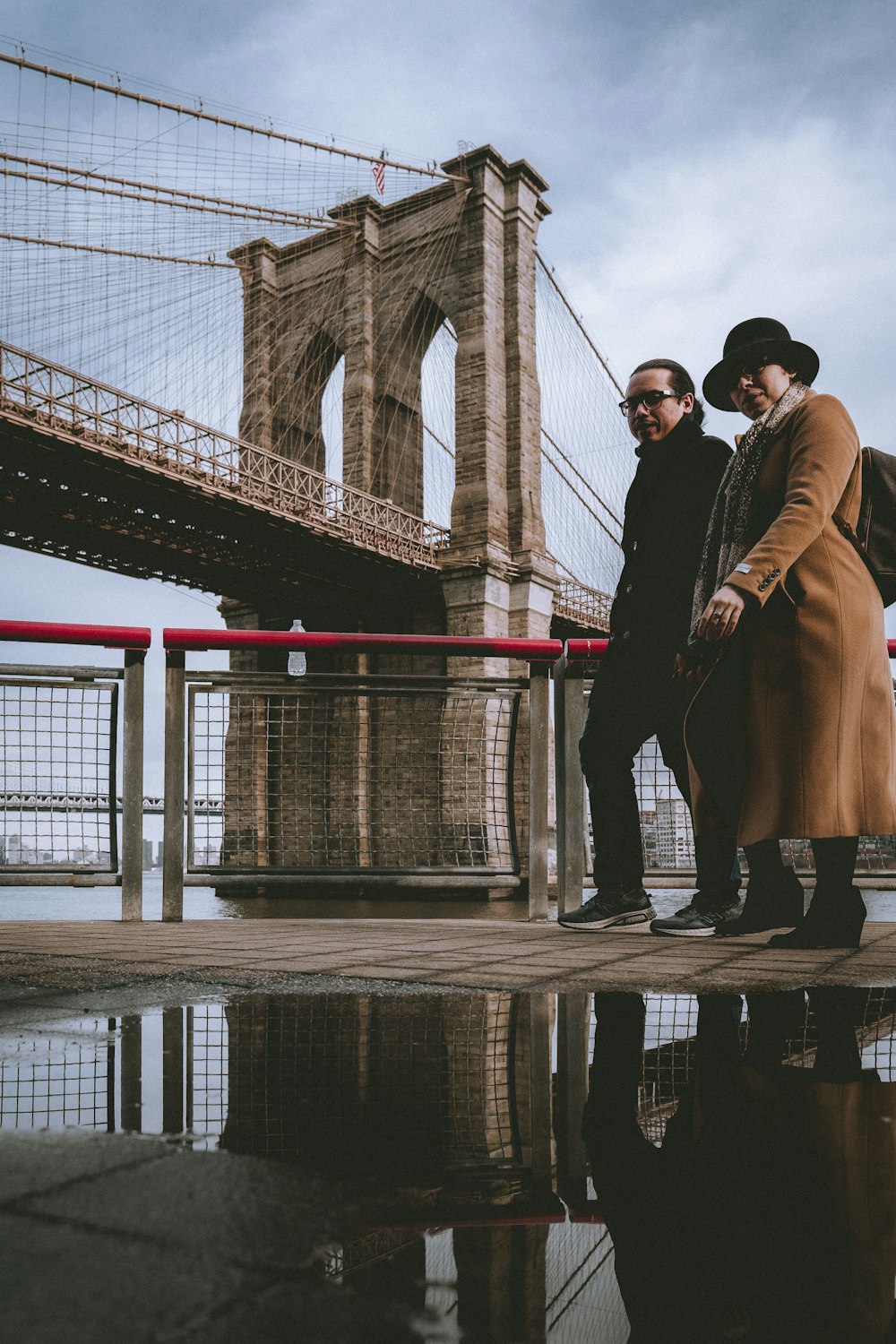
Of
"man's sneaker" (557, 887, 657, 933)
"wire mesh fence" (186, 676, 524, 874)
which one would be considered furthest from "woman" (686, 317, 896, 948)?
"wire mesh fence" (186, 676, 524, 874)

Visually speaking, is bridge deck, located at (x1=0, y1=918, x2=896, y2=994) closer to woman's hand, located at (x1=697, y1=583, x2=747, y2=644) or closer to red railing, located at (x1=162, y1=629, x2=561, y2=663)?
woman's hand, located at (x1=697, y1=583, x2=747, y2=644)

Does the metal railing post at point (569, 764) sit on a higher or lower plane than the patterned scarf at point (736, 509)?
lower

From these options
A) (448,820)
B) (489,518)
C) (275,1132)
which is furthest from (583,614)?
(275,1132)

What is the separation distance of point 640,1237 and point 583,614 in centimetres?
2330

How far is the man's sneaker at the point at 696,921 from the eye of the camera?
8.15 ft

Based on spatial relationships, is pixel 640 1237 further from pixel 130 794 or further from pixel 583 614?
pixel 583 614

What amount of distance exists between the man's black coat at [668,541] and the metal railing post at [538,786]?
1.82 feet

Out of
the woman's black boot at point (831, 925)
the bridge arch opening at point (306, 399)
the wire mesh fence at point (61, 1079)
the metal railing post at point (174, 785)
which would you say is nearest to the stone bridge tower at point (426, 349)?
the bridge arch opening at point (306, 399)

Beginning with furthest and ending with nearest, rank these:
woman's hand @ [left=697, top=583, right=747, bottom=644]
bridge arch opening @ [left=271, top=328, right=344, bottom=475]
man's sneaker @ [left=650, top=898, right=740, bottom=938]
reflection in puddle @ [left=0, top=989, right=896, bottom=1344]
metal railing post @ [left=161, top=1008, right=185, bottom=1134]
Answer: bridge arch opening @ [left=271, top=328, right=344, bottom=475]
man's sneaker @ [left=650, top=898, right=740, bottom=938]
woman's hand @ [left=697, top=583, right=747, bottom=644]
metal railing post @ [left=161, top=1008, right=185, bottom=1134]
reflection in puddle @ [left=0, top=989, right=896, bottom=1344]

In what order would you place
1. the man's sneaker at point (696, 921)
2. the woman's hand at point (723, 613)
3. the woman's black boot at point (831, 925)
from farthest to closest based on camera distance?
the man's sneaker at point (696, 921) < the woman's black boot at point (831, 925) < the woman's hand at point (723, 613)

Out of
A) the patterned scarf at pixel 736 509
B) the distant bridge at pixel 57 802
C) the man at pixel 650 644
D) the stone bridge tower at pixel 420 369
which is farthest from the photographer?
the stone bridge tower at pixel 420 369

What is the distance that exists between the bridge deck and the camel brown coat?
0.31 meters

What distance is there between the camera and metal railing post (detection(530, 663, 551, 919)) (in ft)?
10.1

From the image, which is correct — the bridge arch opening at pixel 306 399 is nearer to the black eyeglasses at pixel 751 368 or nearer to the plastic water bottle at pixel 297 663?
the plastic water bottle at pixel 297 663
